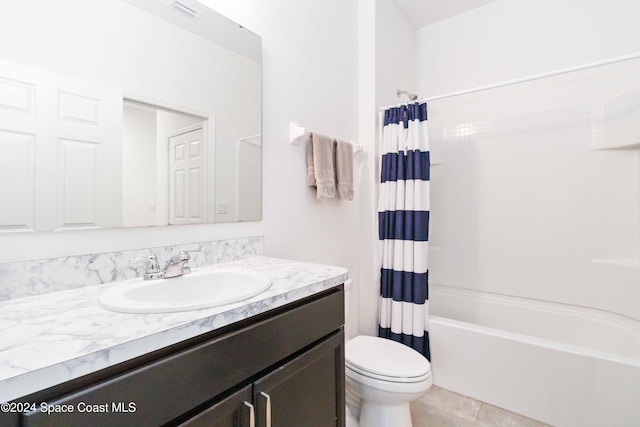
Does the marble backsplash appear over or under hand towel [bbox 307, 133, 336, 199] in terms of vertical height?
under

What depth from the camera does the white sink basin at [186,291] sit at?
681mm

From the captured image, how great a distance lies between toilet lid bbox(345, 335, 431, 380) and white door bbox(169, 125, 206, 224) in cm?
93

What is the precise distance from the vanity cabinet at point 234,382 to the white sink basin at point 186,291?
94 mm

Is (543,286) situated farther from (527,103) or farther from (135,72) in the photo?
(135,72)

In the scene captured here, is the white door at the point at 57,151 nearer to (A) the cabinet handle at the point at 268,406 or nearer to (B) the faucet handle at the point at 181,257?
(B) the faucet handle at the point at 181,257

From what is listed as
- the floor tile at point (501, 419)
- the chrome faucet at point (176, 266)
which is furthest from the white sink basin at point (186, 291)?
the floor tile at point (501, 419)

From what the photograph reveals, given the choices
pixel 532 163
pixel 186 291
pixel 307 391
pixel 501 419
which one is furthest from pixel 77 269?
pixel 532 163

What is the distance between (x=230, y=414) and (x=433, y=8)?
2885mm

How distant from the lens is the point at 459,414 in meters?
1.63

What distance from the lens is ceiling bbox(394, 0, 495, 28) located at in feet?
7.63

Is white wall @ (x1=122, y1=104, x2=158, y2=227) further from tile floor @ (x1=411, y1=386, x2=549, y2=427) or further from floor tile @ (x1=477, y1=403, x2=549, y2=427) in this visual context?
floor tile @ (x1=477, y1=403, x2=549, y2=427)

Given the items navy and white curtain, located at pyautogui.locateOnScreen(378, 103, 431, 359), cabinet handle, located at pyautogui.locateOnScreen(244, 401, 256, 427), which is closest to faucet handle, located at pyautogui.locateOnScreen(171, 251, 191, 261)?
cabinet handle, located at pyautogui.locateOnScreen(244, 401, 256, 427)

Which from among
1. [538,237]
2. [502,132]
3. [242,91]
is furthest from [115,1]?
[538,237]

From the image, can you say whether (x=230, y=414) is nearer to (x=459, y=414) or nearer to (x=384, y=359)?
(x=384, y=359)
